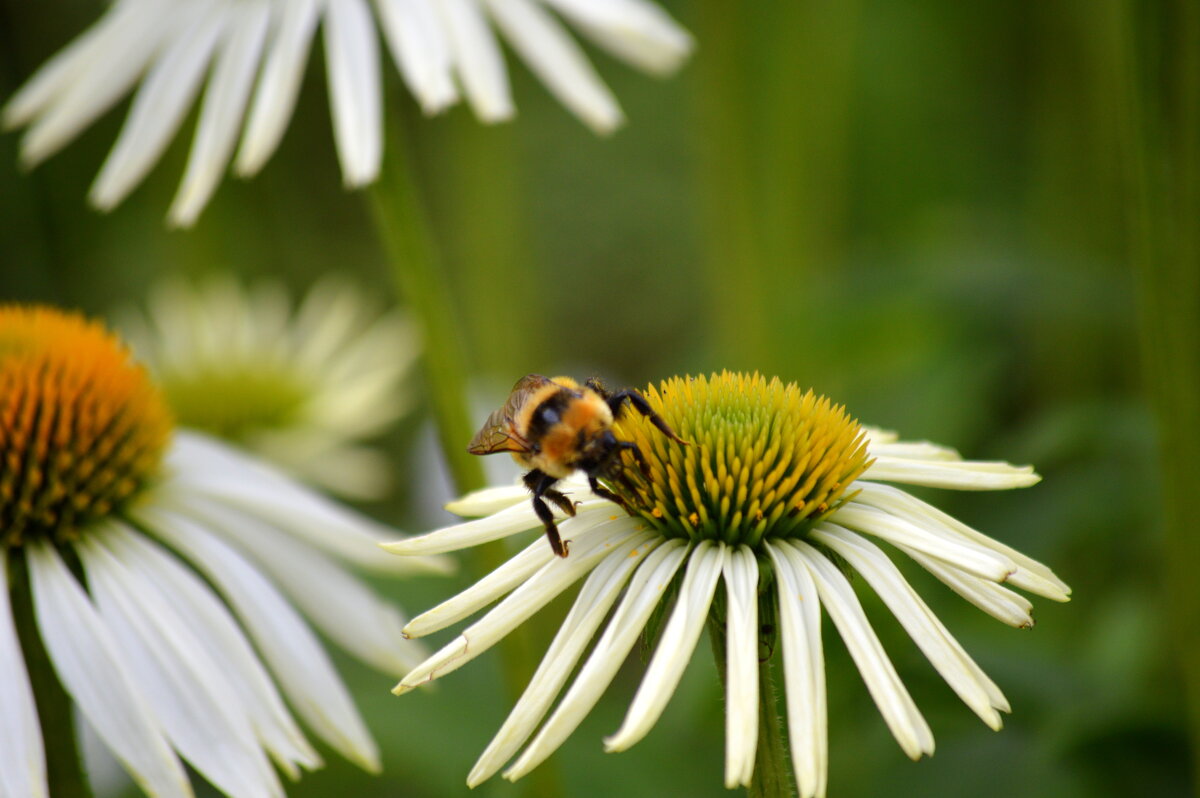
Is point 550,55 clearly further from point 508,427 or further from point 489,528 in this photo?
point 489,528

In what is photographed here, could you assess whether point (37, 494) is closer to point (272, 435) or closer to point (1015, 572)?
point (1015, 572)

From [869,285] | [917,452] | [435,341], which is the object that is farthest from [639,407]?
[869,285]

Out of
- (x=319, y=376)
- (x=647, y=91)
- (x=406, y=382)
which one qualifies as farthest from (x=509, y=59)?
(x=319, y=376)

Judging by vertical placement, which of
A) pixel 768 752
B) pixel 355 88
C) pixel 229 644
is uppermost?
pixel 355 88

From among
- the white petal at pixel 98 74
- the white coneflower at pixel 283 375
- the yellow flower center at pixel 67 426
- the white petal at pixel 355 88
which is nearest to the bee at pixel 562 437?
the white petal at pixel 355 88

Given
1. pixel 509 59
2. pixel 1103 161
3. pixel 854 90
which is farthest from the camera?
pixel 509 59
